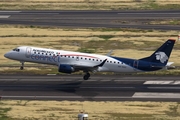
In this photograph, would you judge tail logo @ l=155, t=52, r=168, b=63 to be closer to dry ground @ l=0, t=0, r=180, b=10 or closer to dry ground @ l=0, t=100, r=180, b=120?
dry ground @ l=0, t=100, r=180, b=120

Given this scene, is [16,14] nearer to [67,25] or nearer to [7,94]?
[67,25]

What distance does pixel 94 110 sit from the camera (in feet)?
218

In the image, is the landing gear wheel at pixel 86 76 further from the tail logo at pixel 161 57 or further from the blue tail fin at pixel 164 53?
the tail logo at pixel 161 57

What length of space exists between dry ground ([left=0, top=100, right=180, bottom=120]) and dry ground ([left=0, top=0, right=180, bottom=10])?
84.3 meters

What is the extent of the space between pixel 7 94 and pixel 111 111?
15.4m

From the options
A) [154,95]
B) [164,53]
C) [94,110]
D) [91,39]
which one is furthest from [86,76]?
[91,39]

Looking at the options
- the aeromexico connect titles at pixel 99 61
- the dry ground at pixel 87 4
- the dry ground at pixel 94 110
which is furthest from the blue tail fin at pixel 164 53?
the dry ground at pixel 87 4

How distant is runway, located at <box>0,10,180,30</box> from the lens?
129000 millimetres

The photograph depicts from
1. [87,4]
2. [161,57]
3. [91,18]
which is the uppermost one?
[87,4]

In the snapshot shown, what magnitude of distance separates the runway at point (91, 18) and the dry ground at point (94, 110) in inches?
A: 2309

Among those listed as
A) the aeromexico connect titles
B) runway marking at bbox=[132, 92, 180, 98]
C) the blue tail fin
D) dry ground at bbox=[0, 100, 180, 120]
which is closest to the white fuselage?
the aeromexico connect titles

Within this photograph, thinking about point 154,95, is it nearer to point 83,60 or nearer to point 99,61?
point 99,61

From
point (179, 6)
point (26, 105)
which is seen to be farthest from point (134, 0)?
point (26, 105)

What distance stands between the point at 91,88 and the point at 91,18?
6017 centimetres
